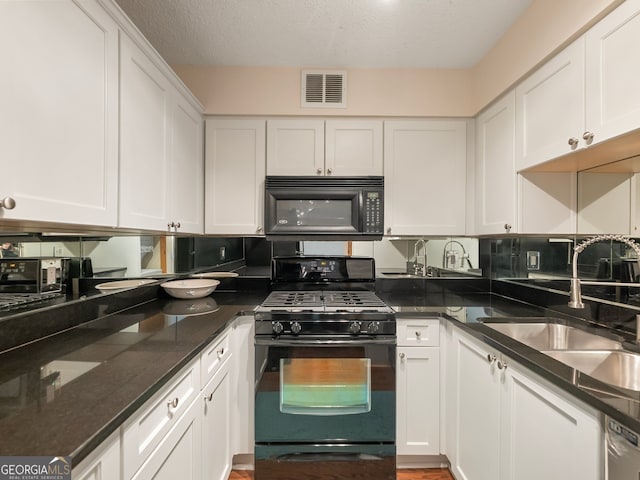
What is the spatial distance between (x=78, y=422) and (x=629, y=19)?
1.98 meters

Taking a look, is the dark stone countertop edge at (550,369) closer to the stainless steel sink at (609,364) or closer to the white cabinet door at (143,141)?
the stainless steel sink at (609,364)


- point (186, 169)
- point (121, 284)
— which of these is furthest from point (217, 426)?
point (186, 169)

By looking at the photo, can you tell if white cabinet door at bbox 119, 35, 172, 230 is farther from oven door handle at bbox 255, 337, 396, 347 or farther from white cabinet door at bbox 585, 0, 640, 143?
white cabinet door at bbox 585, 0, 640, 143

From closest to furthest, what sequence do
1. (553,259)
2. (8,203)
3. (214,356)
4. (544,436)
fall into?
(8,203) → (544,436) → (214,356) → (553,259)

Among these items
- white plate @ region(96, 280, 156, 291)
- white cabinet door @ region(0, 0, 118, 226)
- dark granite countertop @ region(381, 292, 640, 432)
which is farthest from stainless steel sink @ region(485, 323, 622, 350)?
white plate @ region(96, 280, 156, 291)

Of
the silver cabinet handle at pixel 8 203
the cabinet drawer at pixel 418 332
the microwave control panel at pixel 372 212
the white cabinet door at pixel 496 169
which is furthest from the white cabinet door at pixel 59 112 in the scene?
the white cabinet door at pixel 496 169

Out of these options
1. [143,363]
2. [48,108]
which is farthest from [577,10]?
[143,363]

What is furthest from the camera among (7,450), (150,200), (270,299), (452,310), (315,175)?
(315,175)

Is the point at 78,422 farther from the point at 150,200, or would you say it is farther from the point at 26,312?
the point at 150,200

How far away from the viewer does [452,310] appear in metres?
1.75

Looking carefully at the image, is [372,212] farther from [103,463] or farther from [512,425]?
[103,463]

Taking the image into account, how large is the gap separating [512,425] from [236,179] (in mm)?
1952

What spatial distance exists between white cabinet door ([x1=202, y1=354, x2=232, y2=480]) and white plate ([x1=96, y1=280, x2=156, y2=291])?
2.37 ft

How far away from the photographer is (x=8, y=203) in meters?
0.78
